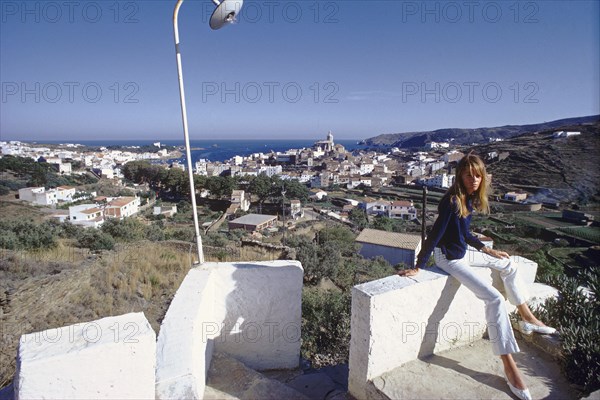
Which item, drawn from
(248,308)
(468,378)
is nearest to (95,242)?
A: (248,308)

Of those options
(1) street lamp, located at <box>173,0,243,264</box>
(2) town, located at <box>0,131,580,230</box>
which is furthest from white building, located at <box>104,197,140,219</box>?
(1) street lamp, located at <box>173,0,243,264</box>

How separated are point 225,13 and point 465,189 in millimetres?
2217

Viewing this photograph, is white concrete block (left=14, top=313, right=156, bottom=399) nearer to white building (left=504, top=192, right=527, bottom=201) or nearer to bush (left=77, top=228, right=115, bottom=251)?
bush (left=77, top=228, right=115, bottom=251)

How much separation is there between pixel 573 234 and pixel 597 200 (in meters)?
17.7

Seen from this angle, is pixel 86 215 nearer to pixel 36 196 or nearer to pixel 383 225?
pixel 36 196

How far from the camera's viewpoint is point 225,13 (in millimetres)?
2615

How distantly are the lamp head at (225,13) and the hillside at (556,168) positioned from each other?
48.2 meters

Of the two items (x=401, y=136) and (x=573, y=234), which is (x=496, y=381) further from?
(x=401, y=136)

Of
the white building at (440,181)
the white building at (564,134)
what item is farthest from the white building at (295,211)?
the white building at (564,134)

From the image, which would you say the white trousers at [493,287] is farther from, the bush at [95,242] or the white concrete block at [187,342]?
the bush at [95,242]

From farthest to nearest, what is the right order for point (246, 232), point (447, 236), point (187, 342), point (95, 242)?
point (246, 232) < point (95, 242) < point (447, 236) < point (187, 342)

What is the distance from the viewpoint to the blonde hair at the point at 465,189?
7.84 feet

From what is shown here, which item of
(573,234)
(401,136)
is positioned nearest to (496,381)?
(573,234)

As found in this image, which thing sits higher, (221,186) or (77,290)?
(77,290)
